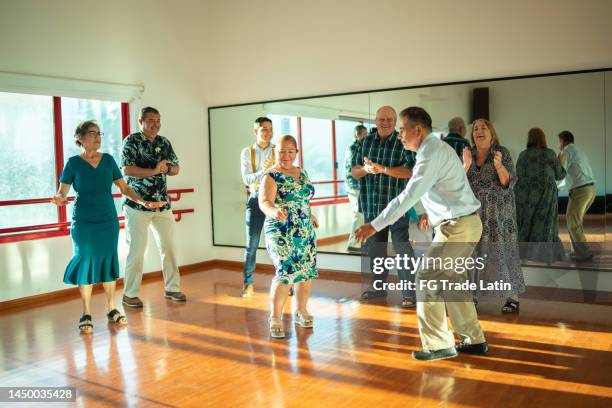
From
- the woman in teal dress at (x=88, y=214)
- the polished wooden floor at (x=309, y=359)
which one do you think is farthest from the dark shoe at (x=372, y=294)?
the woman in teal dress at (x=88, y=214)

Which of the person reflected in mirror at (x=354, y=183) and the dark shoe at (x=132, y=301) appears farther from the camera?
the person reflected in mirror at (x=354, y=183)

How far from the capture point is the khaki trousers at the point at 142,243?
5.40m

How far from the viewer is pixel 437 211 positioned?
12.0 ft

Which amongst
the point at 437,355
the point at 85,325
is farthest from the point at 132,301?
the point at 437,355

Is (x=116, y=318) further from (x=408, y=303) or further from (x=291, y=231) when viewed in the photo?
(x=408, y=303)

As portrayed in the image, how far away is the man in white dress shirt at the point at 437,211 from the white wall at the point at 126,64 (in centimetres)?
382

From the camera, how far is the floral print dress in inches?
165

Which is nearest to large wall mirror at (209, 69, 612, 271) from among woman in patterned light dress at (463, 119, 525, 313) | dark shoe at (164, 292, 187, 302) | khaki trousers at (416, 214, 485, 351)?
woman in patterned light dress at (463, 119, 525, 313)

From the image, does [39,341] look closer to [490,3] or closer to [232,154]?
[232,154]

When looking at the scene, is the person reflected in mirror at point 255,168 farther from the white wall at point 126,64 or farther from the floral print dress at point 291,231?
the white wall at point 126,64

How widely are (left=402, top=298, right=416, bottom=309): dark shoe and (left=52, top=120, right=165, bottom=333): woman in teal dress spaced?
239 centimetres

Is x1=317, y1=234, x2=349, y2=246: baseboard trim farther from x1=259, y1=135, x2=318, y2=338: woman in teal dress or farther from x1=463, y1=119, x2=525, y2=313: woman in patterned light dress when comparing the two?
x1=259, y1=135, x2=318, y2=338: woman in teal dress

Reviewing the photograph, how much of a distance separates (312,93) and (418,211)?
1860 millimetres

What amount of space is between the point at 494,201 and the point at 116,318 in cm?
306
